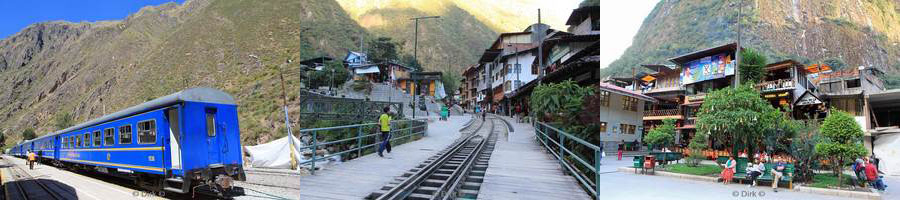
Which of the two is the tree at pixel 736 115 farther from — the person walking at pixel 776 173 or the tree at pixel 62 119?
the tree at pixel 62 119

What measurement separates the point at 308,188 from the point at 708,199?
8047 mm

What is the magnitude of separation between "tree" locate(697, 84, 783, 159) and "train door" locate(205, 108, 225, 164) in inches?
319

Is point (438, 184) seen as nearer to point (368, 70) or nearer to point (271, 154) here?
point (368, 70)

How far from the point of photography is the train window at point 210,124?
21.7 feet

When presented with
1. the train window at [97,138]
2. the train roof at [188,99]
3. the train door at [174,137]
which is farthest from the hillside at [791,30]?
the train window at [97,138]

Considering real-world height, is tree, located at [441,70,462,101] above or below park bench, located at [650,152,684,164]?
above

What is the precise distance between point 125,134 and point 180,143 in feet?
4.87

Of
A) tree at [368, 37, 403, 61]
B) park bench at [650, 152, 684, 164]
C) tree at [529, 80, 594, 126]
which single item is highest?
tree at [368, 37, 403, 61]

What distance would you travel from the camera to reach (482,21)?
3344mm

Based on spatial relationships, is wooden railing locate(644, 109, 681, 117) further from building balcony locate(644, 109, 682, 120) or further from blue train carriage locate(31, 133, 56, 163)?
blue train carriage locate(31, 133, 56, 163)

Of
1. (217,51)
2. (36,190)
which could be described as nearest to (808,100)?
(36,190)

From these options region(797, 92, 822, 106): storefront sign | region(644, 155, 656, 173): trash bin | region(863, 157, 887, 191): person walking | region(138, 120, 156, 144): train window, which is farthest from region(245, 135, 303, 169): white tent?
region(863, 157, 887, 191): person walking

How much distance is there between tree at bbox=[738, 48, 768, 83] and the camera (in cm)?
891

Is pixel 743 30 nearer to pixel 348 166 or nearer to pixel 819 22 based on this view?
pixel 819 22
